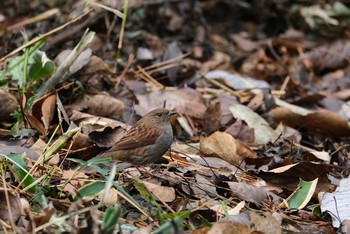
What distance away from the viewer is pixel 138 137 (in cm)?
478

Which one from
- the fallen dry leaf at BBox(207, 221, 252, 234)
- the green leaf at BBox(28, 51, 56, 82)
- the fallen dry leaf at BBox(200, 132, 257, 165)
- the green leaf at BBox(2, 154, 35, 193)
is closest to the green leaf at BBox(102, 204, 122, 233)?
the fallen dry leaf at BBox(207, 221, 252, 234)

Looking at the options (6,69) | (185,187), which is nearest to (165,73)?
(6,69)

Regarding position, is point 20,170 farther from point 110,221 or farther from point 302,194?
point 302,194

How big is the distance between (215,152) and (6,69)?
5.27ft

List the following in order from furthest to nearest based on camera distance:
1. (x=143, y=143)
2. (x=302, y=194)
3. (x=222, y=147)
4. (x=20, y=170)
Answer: (x=143, y=143) < (x=222, y=147) < (x=302, y=194) < (x=20, y=170)

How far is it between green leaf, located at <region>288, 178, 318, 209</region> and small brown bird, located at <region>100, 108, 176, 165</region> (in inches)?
36.4

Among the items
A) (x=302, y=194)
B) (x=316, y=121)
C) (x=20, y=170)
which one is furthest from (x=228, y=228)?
(x=316, y=121)

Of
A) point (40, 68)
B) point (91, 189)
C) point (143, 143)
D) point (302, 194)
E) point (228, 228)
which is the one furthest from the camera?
point (40, 68)

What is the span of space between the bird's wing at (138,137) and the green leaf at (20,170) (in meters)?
0.89

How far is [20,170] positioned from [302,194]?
1.59 m

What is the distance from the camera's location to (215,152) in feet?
15.3

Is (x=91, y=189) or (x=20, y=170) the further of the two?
(x=20, y=170)

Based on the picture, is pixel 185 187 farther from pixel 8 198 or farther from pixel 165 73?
pixel 165 73

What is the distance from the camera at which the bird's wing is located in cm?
459
